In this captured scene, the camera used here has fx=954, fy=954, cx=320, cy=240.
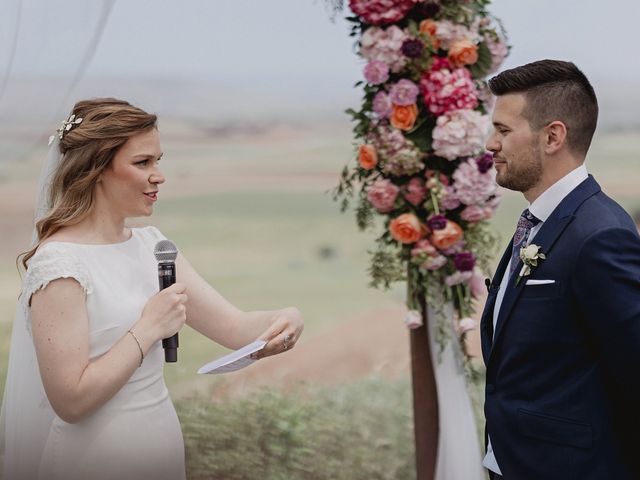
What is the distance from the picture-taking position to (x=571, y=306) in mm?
2191

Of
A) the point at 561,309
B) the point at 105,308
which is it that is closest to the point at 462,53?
the point at 561,309

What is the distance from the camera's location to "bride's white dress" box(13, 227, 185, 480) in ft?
8.12

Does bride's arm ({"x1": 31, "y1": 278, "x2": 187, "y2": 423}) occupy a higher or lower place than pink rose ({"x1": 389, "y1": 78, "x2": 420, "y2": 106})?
lower

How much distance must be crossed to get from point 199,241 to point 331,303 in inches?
36.2

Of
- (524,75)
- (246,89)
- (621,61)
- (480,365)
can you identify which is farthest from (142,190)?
(621,61)

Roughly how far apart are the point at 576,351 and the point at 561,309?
0.34 feet

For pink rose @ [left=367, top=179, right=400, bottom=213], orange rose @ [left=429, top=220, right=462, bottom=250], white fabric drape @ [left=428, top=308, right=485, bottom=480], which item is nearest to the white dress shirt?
orange rose @ [left=429, top=220, right=462, bottom=250]

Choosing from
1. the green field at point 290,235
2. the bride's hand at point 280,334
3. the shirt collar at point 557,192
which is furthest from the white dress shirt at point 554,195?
the green field at point 290,235

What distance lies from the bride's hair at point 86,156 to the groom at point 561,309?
97 cm

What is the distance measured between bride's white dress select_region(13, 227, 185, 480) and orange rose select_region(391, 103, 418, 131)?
1534 mm

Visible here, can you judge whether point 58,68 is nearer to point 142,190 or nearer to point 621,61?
point 142,190

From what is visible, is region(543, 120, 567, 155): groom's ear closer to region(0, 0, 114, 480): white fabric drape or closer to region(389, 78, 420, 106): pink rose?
region(389, 78, 420, 106): pink rose

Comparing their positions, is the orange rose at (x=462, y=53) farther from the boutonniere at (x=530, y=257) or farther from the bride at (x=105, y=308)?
the boutonniere at (x=530, y=257)

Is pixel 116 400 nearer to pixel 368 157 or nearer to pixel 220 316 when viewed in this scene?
pixel 220 316
